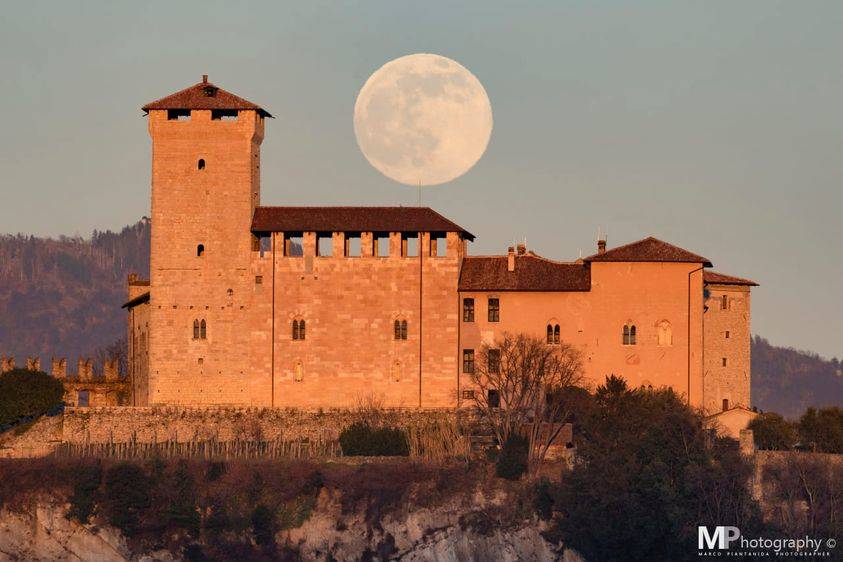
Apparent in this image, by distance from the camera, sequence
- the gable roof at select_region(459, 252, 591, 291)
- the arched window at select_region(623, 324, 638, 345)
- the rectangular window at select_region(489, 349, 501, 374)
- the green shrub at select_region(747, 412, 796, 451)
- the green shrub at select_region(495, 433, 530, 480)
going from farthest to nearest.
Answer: the gable roof at select_region(459, 252, 591, 291)
the arched window at select_region(623, 324, 638, 345)
the rectangular window at select_region(489, 349, 501, 374)
the green shrub at select_region(747, 412, 796, 451)
the green shrub at select_region(495, 433, 530, 480)

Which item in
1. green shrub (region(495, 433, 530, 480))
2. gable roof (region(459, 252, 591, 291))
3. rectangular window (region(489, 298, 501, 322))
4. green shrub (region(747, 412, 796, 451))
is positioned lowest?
green shrub (region(495, 433, 530, 480))

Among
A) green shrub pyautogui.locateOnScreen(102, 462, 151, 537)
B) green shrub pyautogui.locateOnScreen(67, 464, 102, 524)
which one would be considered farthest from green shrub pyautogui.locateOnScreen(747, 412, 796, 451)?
green shrub pyautogui.locateOnScreen(67, 464, 102, 524)

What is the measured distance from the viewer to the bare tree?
7425 centimetres

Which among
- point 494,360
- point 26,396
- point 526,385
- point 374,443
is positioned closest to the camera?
point 374,443

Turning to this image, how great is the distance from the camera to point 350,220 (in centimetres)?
8056

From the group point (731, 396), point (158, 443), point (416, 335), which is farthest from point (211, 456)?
point (731, 396)

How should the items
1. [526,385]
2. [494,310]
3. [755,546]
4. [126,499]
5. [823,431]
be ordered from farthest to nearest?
[494,310], [526,385], [823,431], [126,499], [755,546]

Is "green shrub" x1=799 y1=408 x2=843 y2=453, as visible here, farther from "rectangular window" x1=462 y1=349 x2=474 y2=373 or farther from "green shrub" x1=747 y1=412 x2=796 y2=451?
"rectangular window" x1=462 y1=349 x2=474 y2=373

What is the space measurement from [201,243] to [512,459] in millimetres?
16532

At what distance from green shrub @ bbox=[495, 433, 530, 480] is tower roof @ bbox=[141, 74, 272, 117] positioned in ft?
59.2

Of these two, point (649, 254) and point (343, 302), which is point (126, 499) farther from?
point (649, 254)

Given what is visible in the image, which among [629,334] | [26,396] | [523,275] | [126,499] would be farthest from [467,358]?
[26,396]

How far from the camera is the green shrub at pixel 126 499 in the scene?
235ft

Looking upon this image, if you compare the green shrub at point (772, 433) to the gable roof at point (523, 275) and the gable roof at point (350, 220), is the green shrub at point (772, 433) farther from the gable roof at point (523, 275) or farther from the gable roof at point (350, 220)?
the gable roof at point (350, 220)
